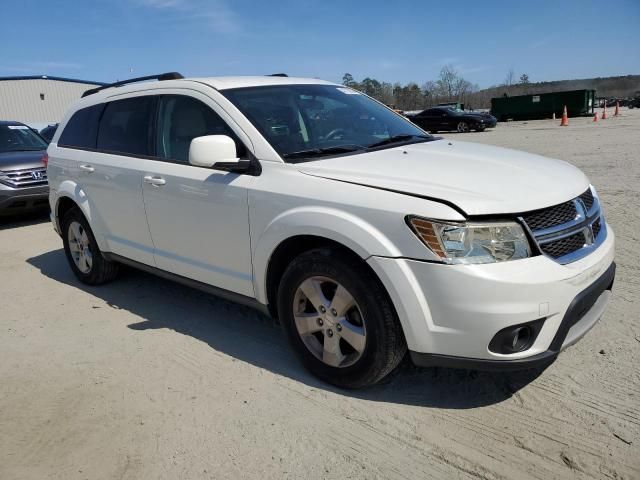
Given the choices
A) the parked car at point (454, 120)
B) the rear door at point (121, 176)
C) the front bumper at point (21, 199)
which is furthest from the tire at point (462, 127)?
the rear door at point (121, 176)

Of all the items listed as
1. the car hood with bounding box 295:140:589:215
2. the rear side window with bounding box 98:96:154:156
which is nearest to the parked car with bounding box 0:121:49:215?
the rear side window with bounding box 98:96:154:156

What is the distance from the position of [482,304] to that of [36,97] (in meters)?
43.7

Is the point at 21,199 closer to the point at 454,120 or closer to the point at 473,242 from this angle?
the point at 473,242

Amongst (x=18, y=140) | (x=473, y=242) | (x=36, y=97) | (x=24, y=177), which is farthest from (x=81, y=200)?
(x=36, y=97)

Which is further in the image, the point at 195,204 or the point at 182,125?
the point at 182,125

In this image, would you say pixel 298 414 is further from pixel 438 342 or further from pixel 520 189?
pixel 520 189

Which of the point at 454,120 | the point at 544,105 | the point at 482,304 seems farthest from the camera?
the point at 544,105

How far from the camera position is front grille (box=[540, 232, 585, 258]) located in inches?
104

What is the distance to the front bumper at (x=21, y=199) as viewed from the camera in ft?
27.5

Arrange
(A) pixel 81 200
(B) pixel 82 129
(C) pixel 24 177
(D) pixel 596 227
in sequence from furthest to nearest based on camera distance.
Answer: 1. (C) pixel 24 177
2. (B) pixel 82 129
3. (A) pixel 81 200
4. (D) pixel 596 227

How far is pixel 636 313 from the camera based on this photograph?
381 cm

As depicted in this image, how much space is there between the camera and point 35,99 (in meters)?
39.2

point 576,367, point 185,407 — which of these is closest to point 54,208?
point 185,407

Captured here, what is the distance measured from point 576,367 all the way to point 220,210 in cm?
238
